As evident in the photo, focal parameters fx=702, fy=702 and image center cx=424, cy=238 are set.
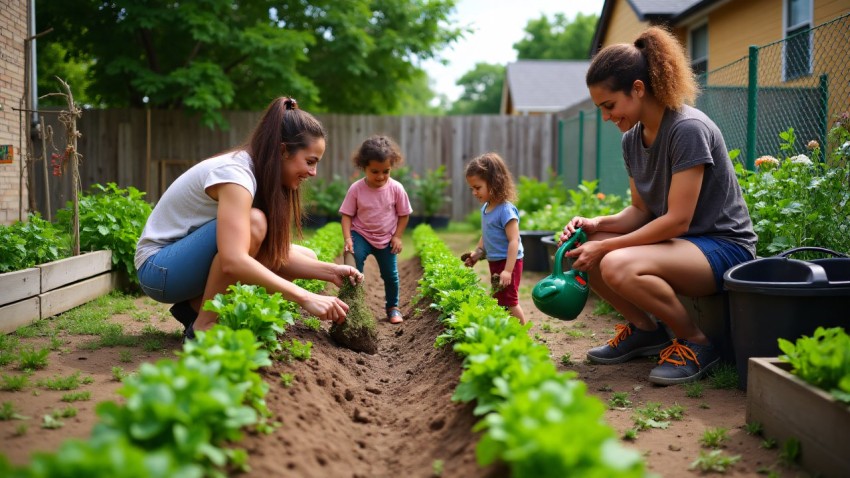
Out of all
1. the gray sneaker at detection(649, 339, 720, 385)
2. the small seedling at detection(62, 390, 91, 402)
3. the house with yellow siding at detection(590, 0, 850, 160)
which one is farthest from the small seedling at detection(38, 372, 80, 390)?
the house with yellow siding at detection(590, 0, 850, 160)

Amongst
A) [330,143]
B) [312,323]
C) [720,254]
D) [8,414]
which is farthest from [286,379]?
[330,143]

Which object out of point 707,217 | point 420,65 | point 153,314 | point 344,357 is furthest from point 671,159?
point 420,65

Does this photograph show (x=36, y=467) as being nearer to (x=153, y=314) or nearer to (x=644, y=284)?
(x=644, y=284)

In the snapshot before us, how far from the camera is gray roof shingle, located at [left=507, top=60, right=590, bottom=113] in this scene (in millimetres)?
29875

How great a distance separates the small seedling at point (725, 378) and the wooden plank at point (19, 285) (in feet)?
14.7

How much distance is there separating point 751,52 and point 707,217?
2.50m

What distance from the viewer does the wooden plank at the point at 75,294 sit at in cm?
525

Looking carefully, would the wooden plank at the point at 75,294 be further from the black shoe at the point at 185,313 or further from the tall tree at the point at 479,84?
the tall tree at the point at 479,84

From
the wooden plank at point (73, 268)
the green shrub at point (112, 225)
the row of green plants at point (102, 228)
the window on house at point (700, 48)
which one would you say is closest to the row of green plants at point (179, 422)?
the wooden plank at point (73, 268)

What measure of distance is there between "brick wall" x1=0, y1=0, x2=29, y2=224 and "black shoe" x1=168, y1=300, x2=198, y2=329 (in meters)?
3.72

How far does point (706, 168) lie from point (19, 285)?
14.9ft

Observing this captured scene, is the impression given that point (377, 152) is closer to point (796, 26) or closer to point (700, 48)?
point (796, 26)

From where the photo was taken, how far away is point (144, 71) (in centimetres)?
1286

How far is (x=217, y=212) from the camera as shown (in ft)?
13.0
